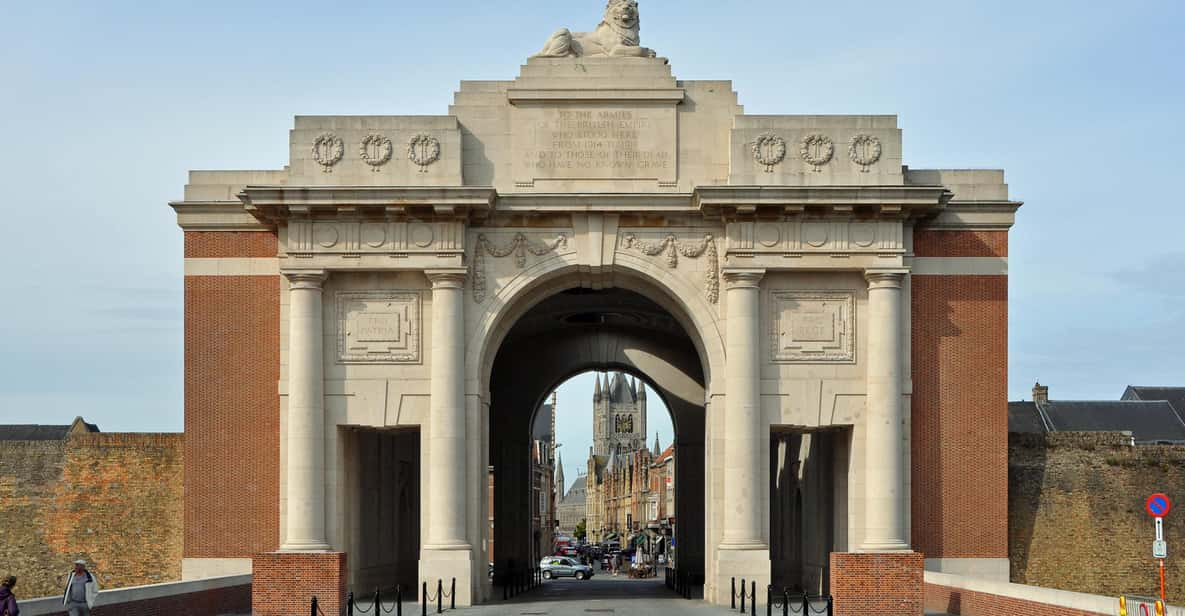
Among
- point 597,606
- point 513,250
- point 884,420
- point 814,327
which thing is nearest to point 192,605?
point 597,606

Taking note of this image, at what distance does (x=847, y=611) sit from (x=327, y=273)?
16157mm

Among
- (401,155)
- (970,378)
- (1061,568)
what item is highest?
(401,155)

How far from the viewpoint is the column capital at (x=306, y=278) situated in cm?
4059

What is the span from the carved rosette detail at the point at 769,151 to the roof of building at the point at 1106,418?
3537cm

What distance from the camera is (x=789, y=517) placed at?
53.6m

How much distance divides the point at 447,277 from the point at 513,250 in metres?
1.97

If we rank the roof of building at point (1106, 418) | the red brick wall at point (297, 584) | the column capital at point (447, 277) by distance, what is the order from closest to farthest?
the red brick wall at point (297, 584) → the column capital at point (447, 277) → the roof of building at point (1106, 418)

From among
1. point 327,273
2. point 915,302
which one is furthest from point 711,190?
point 327,273

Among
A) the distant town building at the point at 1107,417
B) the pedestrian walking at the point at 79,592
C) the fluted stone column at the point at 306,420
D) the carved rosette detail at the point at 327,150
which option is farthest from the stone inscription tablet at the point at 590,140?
the distant town building at the point at 1107,417

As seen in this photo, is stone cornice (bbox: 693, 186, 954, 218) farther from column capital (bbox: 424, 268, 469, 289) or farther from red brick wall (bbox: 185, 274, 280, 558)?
red brick wall (bbox: 185, 274, 280, 558)

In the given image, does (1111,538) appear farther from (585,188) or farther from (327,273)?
(327,273)

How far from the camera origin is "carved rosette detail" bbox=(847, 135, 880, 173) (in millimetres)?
40906

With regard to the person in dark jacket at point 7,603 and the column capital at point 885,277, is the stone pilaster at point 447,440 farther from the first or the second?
the person in dark jacket at point 7,603

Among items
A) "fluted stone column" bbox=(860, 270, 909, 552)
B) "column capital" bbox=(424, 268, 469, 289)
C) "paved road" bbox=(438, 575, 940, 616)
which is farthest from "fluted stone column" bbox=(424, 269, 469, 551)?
"fluted stone column" bbox=(860, 270, 909, 552)
